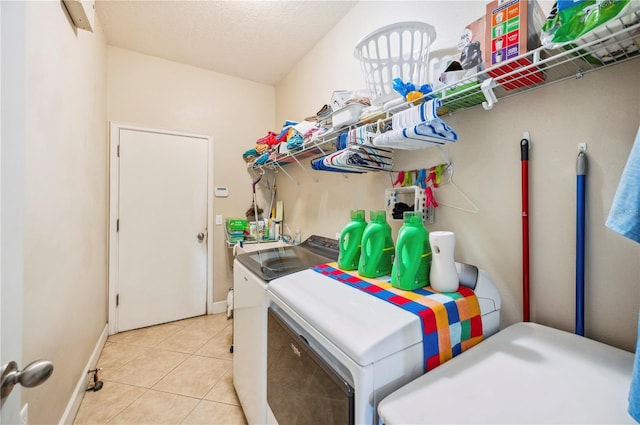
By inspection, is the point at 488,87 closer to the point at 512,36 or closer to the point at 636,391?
the point at 512,36

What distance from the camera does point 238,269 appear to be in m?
1.65

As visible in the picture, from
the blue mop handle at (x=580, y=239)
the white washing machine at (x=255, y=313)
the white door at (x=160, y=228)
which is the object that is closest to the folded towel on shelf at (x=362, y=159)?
the white washing machine at (x=255, y=313)

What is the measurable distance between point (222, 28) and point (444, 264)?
2.55 meters

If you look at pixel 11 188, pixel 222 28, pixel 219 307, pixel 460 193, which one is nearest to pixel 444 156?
pixel 460 193

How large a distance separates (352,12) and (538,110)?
1.63 m

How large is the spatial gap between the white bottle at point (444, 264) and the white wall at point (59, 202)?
63.0 inches

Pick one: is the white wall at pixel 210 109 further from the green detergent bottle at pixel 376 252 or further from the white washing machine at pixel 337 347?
the green detergent bottle at pixel 376 252

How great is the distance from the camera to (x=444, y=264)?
3.25 ft

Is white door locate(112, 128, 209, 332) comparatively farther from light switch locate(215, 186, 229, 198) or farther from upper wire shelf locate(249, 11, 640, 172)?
upper wire shelf locate(249, 11, 640, 172)

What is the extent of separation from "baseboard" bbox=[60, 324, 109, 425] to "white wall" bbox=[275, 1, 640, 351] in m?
2.32

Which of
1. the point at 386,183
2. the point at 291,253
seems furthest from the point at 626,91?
the point at 291,253

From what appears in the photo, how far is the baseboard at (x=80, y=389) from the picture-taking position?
1539 mm

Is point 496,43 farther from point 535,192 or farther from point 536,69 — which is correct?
point 535,192

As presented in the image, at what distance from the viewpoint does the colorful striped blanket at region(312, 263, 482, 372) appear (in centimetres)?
81
